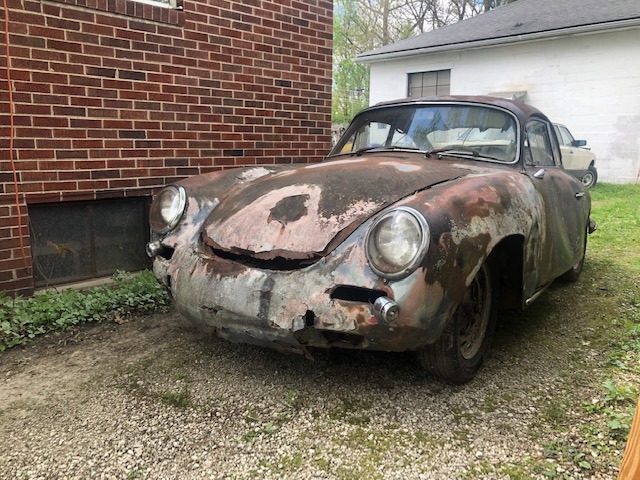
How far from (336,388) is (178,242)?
115 centimetres

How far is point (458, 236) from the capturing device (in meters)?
2.17

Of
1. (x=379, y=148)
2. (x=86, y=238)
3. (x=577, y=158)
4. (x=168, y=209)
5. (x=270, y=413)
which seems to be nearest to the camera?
(x=270, y=413)

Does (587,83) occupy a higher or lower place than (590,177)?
higher

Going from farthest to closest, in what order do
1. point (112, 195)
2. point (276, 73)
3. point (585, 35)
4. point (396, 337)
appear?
1. point (585, 35)
2. point (276, 73)
3. point (112, 195)
4. point (396, 337)

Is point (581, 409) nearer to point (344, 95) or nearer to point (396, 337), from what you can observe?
point (396, 337)

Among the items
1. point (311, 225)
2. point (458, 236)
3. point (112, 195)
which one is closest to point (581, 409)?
point (458, 236)

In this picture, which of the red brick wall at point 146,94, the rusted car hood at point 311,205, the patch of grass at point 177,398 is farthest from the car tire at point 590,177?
the patch of grass at point 177,398

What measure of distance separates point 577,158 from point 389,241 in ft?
35.8

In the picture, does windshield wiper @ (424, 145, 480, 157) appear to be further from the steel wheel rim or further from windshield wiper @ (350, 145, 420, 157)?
the steel wheel rim

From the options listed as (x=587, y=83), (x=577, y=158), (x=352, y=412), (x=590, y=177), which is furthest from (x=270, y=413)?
(x=587, y=83)

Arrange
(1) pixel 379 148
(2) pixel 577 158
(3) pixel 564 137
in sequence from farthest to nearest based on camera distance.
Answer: (2) pixel 577 158, (3) pixel 564 137, (1) pixel 379 148

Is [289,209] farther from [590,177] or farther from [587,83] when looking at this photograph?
[587,83]

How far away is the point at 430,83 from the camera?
52.0ft

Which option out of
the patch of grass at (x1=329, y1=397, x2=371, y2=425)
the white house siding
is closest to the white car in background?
the white house siding
